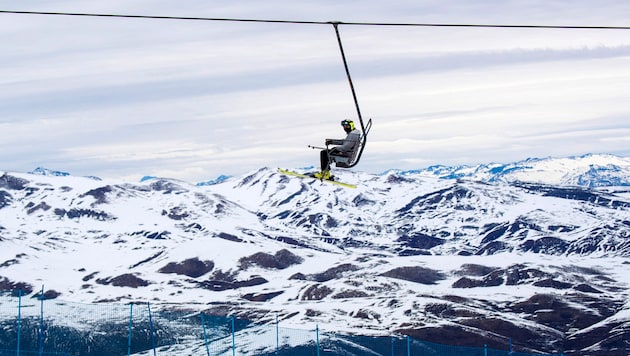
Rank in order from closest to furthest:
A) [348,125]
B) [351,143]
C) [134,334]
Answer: [351,143] < [348,125] < [134,334]

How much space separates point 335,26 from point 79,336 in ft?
147

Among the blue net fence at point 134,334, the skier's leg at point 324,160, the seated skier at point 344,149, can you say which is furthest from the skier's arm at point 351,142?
the blue net fence at point 134,334

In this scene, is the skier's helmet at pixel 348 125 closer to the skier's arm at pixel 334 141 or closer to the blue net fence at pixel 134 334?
the skier's arm at pixel 334 141

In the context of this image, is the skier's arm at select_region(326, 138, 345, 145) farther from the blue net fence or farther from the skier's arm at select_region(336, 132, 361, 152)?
the blue net fence

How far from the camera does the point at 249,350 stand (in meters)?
67.7

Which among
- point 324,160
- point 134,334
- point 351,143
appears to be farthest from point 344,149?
point 134,334

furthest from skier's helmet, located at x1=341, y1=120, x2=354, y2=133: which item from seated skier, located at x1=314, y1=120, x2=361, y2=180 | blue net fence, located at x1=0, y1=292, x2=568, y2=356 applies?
blue net fence, located at x1=0, y1=292, x2=568, y2=356

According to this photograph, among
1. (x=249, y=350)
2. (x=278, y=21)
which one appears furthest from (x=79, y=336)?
(x=278, y=21)

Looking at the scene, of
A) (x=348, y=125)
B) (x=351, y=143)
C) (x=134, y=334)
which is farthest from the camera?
(x=134, y=334)

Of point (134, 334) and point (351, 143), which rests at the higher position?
point (351, 143)

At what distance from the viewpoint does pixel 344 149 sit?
3747 centimetres

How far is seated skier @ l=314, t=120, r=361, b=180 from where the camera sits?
122 feet

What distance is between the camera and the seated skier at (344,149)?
122 ft

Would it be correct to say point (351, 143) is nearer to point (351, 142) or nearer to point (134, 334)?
point (351, 142)
